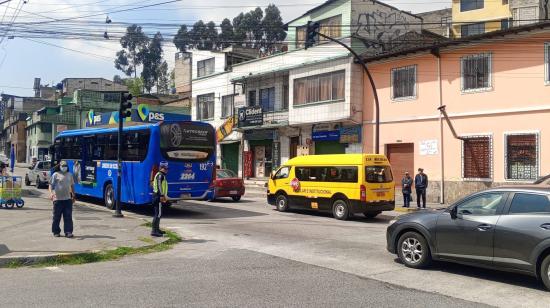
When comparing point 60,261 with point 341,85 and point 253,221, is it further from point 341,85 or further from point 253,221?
point 341,85

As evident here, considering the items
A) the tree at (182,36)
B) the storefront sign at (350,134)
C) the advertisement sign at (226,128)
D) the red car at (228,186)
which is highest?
the tree at (182,36)

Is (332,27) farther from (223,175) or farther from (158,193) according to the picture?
(158,193)

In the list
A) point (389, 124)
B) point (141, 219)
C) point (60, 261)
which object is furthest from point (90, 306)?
point (389, 124)

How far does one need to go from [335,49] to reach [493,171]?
11.2 meters

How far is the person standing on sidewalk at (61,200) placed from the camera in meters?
11.1

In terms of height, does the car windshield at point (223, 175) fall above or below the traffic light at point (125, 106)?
below

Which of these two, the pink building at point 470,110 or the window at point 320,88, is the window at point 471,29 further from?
the pink building at point 470,110

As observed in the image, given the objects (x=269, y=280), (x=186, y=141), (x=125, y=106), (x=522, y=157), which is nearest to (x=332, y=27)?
(x=522, y=157)

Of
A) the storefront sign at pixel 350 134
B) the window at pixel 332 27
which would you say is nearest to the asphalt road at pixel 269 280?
the storefront sign at pixel 350 134

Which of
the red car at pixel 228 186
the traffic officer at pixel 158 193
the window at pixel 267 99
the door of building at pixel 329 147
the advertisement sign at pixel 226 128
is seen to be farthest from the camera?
the advertisement sign at pixel 226 128

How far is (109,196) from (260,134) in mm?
16855

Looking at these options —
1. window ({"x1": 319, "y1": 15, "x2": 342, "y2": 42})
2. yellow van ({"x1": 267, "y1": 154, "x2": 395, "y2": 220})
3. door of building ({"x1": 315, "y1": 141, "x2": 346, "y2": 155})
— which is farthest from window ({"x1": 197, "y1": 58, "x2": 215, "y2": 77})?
yellow van ({"x1": 267, "y1": 154, "x2": 395, "y2": 220})

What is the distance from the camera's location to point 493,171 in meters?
21.6

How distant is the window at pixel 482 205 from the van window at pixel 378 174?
8.11 m
